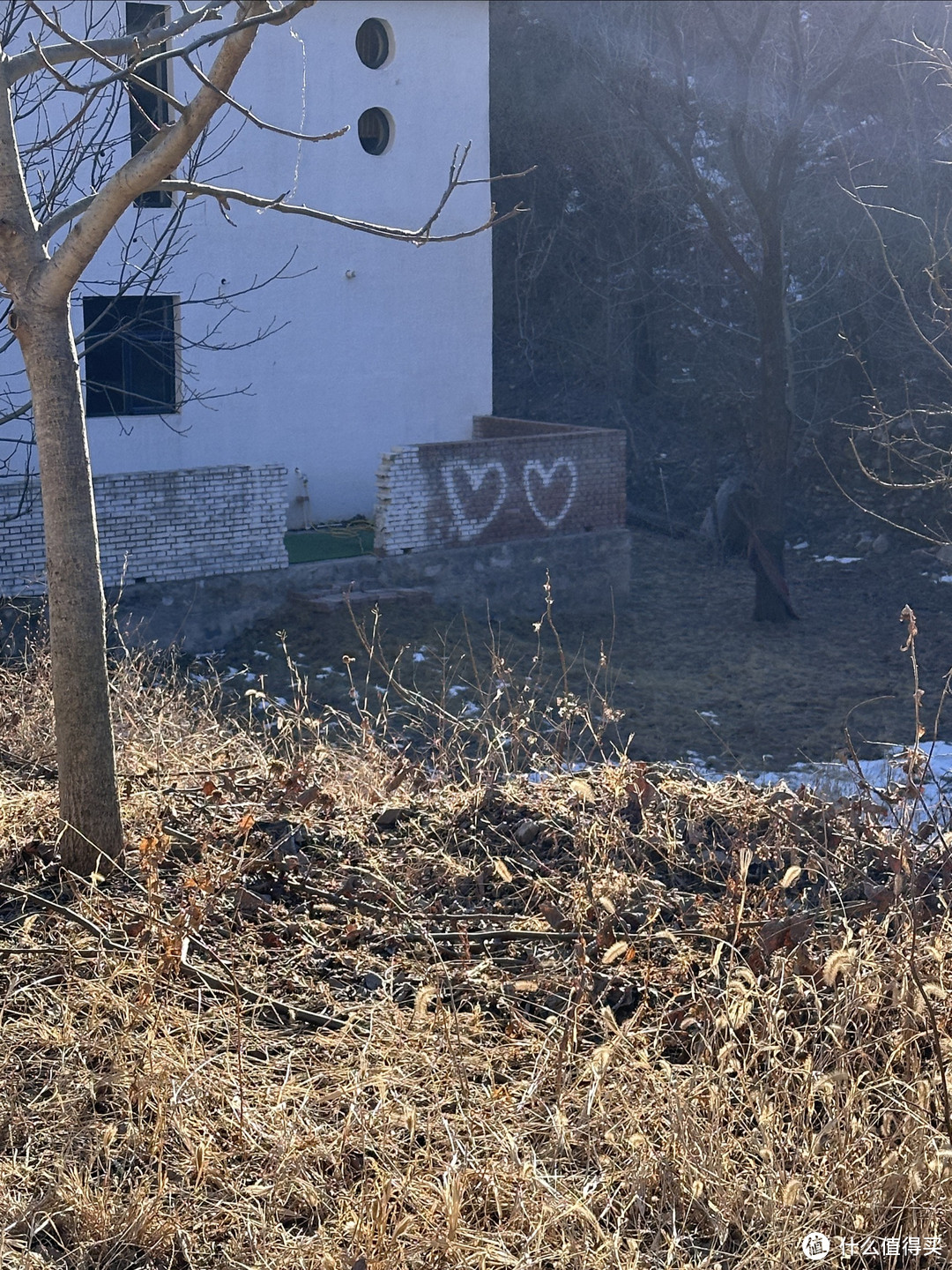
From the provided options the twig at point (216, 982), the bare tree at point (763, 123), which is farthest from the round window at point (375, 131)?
the twig at point (216, 982)

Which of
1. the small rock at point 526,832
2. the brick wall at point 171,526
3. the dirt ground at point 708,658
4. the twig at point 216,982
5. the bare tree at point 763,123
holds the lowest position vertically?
the dirt ground at point 708,658

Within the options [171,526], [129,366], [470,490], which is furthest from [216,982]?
[129,366]

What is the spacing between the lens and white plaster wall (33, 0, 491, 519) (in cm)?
1658

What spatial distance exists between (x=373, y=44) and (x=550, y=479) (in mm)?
7101

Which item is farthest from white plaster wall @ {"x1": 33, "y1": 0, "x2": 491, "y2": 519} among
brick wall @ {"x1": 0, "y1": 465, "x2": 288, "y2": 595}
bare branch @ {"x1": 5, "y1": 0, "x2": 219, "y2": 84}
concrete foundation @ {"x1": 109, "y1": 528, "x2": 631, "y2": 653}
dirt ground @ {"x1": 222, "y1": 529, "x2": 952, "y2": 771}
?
bare branch @ {"x1": 5, "y1": 0, "x2": 219, "y2": 84}

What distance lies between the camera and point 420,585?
15273mm

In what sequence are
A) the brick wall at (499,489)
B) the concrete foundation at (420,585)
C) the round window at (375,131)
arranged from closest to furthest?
the concrete foundation at (420,585)
the brick wall at (499,489)
the round window at (375,131)

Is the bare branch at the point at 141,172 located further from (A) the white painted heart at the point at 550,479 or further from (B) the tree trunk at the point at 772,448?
(B) the tree trunk at the point at 772,448

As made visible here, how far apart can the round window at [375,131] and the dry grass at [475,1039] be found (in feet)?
49.7

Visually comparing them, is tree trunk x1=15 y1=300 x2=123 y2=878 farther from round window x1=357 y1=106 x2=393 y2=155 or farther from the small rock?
round window x1=357 y1=106 x2=393 y2=155

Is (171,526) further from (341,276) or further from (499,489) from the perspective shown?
(341,276)

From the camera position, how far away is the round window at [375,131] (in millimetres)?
18172

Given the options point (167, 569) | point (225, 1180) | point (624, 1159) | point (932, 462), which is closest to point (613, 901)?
point (624, 1159)

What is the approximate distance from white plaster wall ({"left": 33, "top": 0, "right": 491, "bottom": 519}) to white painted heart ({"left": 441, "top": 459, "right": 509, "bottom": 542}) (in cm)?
330
